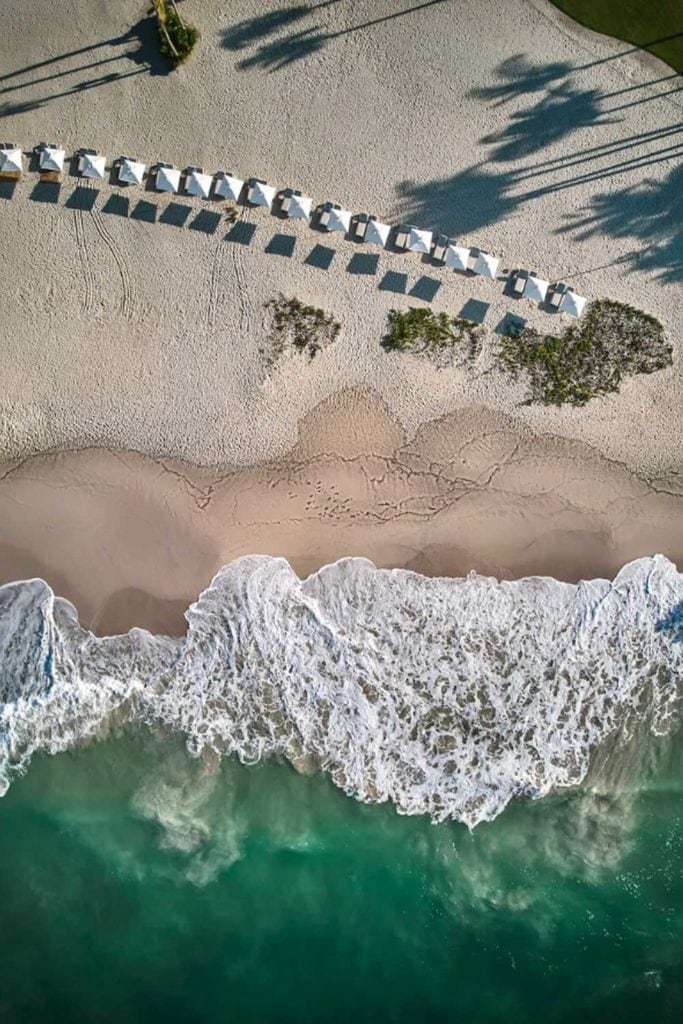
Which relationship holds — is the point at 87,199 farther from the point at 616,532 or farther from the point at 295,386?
the point at 616,532

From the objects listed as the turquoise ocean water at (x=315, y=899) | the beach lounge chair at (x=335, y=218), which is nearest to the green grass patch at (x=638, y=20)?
the beach lounge chair at (x=335, y=218)

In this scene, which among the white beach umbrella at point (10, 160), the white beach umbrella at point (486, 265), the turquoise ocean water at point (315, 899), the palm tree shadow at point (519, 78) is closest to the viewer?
the white beach umbrella at point (10, 160)

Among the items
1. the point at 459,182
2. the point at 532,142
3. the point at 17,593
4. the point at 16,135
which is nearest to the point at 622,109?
the point at 532,142

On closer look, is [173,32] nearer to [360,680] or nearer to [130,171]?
[130,171]

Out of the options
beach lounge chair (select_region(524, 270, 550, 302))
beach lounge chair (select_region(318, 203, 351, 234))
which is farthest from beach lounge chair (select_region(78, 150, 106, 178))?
beach lounge chair (select_region(524, 270, 550, 302))

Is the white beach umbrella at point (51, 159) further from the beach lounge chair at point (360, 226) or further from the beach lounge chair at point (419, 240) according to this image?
the beach lounge chair at point (419, 240)

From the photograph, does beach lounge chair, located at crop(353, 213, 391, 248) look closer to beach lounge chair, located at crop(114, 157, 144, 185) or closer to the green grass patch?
beach lounge chair, located at crop(114, 157, 144, 185)
